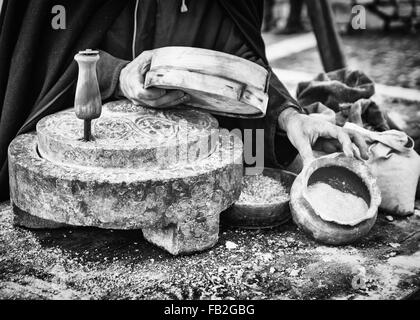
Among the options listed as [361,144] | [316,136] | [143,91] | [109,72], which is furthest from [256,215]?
[109,72]

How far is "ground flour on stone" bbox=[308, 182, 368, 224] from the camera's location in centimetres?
345

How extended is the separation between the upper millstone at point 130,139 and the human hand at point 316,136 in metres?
0.56

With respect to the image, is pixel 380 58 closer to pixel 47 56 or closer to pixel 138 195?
pixel 47 56

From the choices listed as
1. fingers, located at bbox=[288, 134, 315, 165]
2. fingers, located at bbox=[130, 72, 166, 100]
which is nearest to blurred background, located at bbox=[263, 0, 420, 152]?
fingers, located at bbox=[288, 134, 315, 165]

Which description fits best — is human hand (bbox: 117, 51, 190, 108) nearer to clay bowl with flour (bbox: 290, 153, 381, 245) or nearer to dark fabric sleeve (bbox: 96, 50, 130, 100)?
dark fabric sleeve (bbox: 96, 50, 130, 100)

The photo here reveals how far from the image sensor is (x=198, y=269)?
318 centimetres

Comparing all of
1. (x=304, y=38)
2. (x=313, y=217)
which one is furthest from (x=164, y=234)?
(x=304, y=38)

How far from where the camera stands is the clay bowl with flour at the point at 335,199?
338cm

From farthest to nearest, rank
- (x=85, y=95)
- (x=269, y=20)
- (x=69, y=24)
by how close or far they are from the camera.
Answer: (x=269, y=20) → (x=69, y=24) → (x=85, y=95)

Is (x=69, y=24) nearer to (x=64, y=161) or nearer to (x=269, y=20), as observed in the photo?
(x=64, y=161)

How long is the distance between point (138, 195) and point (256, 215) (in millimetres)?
863

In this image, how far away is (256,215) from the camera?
11.7 feet

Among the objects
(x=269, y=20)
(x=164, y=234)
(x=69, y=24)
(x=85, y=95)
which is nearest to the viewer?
(x=85, y=95)

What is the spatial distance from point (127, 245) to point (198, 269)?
507mm
